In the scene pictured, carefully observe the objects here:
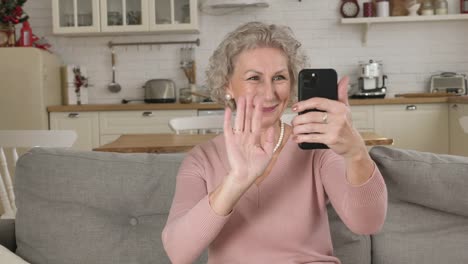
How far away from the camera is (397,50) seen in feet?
16.3

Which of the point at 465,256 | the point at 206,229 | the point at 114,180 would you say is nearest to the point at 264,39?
the point at 206,229

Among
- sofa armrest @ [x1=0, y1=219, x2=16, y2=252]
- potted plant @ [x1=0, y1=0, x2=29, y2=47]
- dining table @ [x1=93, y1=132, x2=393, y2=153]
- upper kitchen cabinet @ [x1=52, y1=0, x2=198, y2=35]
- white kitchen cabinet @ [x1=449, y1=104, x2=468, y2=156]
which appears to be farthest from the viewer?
upper kitchen cabinet @ [x1=52, y1=0, x2=198, y2=35]

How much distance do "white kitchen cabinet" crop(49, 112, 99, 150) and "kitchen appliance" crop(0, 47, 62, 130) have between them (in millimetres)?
138

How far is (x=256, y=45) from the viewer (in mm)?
1400

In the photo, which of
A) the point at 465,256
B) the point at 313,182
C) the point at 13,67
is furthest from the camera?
the point at 13,67

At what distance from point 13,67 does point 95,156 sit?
9.96 feet

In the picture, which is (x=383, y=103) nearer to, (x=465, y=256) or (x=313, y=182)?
(x=465, y=256)

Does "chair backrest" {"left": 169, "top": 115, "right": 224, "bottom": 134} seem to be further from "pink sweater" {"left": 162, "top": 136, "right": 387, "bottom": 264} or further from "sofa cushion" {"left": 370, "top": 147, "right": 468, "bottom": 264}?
"pink sweater" {"left": 162, "top": 136, "right": 387, "bottom": 264}

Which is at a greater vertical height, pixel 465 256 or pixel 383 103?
pixel 383 103

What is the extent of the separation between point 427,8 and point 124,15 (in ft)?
8.07

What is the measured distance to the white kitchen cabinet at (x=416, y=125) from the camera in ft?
14.5

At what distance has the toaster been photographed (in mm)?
4766

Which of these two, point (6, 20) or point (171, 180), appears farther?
point (6, 20)

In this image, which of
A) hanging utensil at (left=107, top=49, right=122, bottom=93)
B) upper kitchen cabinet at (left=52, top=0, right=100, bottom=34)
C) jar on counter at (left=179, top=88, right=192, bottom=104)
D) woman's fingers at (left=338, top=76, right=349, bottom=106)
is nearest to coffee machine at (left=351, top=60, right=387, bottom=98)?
jar on counter at (left=179, top=88, right=192, bottom=104)
